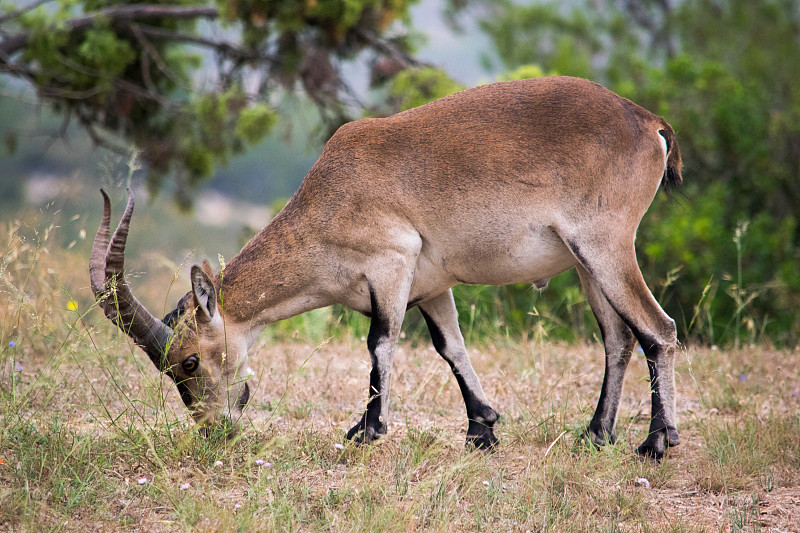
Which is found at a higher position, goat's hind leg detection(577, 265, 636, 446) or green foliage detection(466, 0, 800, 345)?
goat's hind leg detection(577, 265, 636, 446)

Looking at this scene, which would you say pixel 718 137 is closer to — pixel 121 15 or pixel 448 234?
pixel 121 15

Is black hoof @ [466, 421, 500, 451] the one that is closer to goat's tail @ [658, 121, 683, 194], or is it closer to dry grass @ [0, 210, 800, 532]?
dry grass @ [0, 210, 800, 532]

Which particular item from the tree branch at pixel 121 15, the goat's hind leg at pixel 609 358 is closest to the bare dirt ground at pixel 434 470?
the goat's hind leg at pixel 609 358

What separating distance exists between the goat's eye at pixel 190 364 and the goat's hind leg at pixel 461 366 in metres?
1.64

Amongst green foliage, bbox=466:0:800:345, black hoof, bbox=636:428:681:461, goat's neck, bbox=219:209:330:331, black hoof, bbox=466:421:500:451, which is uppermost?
goat's neck, bbox=219:209:330:331

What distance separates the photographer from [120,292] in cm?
489

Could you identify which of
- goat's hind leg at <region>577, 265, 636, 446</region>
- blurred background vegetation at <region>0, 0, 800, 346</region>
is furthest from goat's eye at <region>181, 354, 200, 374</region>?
goat's hind leg at <region>577, 265, 636, 446</region>

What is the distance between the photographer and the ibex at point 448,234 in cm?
524

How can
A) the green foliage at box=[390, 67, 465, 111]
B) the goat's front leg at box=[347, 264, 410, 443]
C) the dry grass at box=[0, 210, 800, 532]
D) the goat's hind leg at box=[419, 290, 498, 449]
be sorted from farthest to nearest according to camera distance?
the green foliage at box=[390, 67, 465, 111] < the goat's hind leg at box=[419, 290, 498, 449] < the goat's front leg at box=[347, 264, 410, 443] < the dry grass at box=[0, 210, 800, 532]

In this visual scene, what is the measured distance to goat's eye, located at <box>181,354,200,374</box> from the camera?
17.5 ft

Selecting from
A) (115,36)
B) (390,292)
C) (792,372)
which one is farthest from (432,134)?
(115,36)

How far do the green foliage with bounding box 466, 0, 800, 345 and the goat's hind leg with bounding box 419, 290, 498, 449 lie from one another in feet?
11.8

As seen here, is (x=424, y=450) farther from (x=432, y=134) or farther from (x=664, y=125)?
(x=664, y=125)

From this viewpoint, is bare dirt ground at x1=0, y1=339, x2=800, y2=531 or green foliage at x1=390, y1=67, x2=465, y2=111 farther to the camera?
green foliage at x1=390, y1=67, x2=465, y2=111
